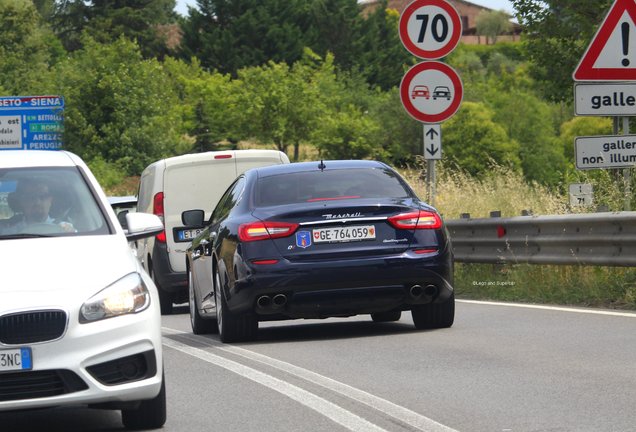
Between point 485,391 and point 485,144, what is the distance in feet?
338

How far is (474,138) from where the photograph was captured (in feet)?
368

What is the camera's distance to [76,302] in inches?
284

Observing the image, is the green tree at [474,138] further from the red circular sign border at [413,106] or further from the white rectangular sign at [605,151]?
the white rectangular sign at [605,151]

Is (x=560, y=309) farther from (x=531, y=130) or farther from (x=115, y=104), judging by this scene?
(x=531, y=130)

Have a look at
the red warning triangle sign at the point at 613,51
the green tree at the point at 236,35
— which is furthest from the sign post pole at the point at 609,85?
the green tree at the point at 236,35

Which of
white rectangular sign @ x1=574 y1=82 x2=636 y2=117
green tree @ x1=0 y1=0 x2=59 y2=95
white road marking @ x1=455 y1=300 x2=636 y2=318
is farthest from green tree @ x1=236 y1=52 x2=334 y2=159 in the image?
white rectangular sign @ x1=574 y1=82 x2=636 y2=117

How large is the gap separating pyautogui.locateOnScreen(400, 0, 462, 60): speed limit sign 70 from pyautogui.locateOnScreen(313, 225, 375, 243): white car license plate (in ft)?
24.4

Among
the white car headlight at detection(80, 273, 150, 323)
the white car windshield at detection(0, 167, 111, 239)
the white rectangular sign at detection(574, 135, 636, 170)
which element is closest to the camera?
the white car headlight at detection(80, 273, 150, 323)

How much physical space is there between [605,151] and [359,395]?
6961 mm

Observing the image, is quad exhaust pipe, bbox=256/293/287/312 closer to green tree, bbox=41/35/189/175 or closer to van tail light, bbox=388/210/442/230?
van tail light, bbox=388/210/442/230

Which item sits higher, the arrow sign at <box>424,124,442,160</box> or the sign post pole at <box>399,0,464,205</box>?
the sign post pole at <box>399,0,464,205</box>

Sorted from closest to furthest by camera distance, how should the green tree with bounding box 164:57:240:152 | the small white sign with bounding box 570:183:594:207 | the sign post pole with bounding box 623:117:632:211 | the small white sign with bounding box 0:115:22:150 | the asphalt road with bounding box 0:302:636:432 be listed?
the asphalt road with bounding box 0:302:636:432 < the sign post pole with bounding box 623:117:632:211 < the small white sign with bounding box 570:183:594:207 < the small white sign with bounding box 0:115:22:150 < the green tree with bounding box 164:57:240:152

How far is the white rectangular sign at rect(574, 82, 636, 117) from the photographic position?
14820mm

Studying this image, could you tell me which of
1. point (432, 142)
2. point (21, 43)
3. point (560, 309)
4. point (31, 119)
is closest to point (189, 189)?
point (432, 142)
